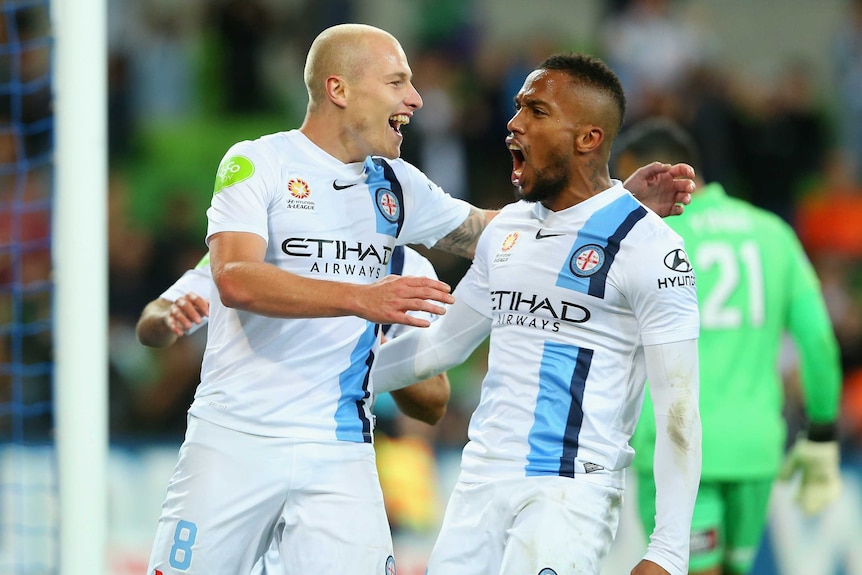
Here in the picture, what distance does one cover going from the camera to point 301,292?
363 centimetres

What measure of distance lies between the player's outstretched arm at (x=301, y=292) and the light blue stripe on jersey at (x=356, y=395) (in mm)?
490

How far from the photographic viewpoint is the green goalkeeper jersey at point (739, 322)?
5762 millimetres

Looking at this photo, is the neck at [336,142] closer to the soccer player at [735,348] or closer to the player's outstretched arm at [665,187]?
the player's outstretched arm at [665,187]

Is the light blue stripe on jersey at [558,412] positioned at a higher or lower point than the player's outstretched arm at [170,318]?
lower

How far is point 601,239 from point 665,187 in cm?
50

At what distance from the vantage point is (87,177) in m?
4.78

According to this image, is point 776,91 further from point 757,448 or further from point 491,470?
point 491,470

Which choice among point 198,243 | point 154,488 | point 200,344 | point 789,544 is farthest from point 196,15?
point 789,544

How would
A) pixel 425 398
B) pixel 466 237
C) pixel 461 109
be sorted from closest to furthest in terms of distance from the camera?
pixel 466 237 < pixel 425 398 < pixel 461 109

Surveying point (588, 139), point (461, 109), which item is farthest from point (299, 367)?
point (461, 109)

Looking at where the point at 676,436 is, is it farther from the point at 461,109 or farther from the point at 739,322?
the point at 461,109

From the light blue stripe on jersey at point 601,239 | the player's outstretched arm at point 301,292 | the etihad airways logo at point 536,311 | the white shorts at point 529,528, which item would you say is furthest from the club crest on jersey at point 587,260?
the white shorts at point 529,528

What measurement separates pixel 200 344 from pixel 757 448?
4891 mm

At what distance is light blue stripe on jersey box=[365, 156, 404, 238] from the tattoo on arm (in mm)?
288
